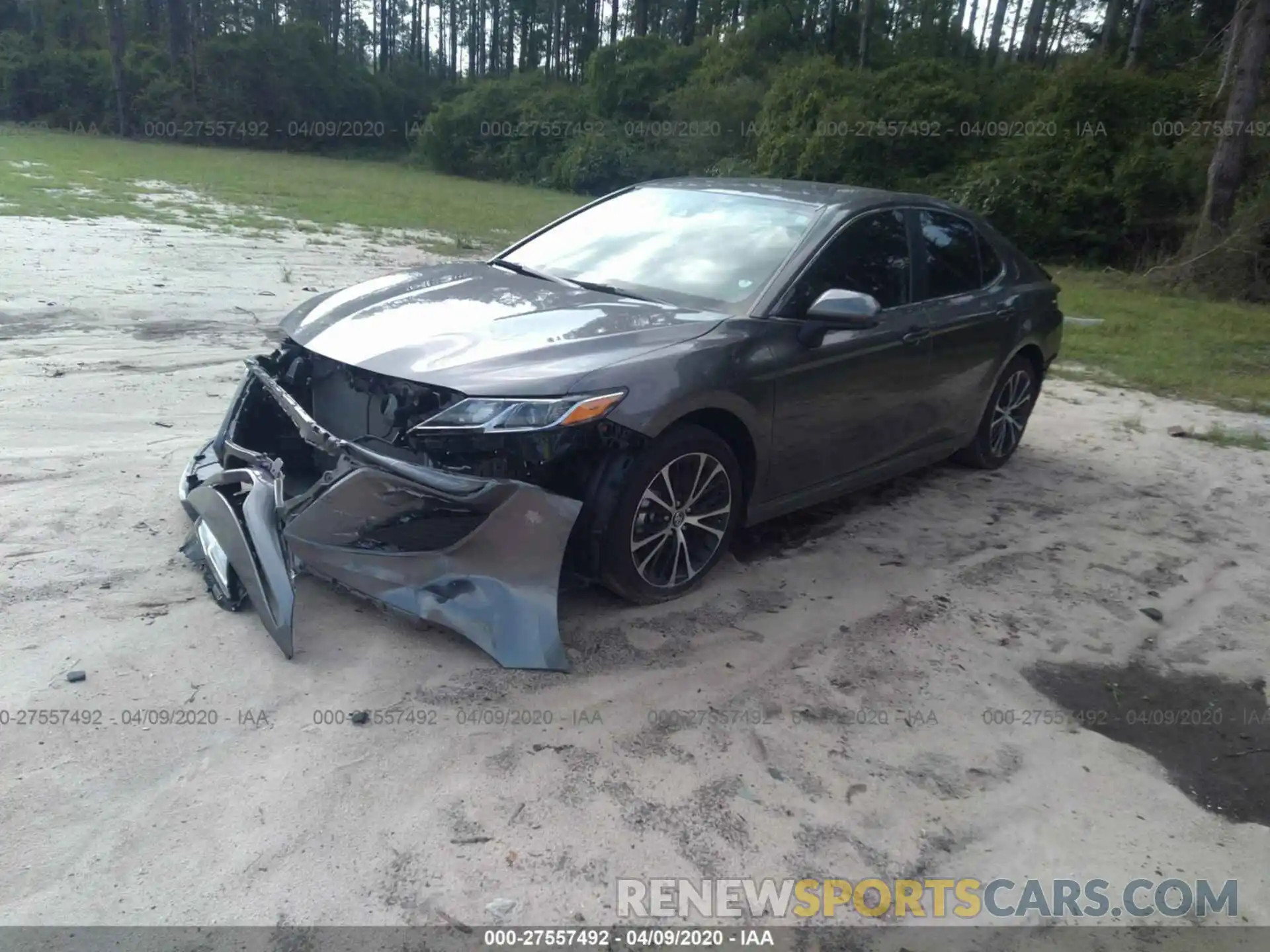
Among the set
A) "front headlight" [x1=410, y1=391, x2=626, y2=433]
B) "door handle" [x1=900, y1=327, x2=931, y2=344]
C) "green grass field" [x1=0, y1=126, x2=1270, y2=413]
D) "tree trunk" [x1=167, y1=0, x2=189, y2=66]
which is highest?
"tree trunk" [x1=167, y1=0, x2=189, y2=66]

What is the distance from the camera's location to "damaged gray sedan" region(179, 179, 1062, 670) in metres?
3.68

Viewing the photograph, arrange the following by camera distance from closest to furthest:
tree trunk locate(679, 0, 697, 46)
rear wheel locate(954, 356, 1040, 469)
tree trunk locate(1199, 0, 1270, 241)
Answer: rear wheel locate(954, 356, 1040, 469) < tree trunk locate(1199, 0, 1270, 241) < tree trunk locate(679, 0, 697, 46)

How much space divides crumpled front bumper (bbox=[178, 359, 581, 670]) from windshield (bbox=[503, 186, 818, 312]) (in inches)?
59.1

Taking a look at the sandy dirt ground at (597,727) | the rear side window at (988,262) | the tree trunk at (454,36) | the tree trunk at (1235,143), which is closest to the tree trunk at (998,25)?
the tree trunk at (1235,143)

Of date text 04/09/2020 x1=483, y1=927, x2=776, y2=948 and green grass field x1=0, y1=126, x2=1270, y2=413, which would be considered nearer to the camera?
date text 04/09/2020 x1=483, y1=927, x2=776, y2=948

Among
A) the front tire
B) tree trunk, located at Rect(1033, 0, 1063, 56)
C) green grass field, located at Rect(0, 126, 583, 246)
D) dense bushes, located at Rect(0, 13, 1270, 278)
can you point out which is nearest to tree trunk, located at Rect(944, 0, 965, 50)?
dense bushes, located at Rect(0, 13, 1270, 278)

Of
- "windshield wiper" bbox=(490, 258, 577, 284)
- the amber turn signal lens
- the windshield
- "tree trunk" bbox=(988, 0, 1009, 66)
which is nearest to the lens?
the amber turn signal lens

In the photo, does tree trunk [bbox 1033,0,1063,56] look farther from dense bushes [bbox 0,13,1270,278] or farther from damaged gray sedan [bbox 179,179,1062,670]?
damaged gray sedan [bbox 179,179,1062,670]

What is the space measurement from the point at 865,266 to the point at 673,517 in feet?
5.83

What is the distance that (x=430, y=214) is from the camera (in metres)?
20.9

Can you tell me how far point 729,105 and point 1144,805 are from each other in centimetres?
3385

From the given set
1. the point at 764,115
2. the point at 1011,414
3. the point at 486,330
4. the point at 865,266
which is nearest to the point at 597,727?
the point at 486,330

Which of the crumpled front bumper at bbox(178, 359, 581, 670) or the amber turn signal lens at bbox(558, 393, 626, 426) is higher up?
the amber turn signal lens at bbox(558, 393, 626, 426)

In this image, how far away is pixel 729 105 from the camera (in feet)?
113
